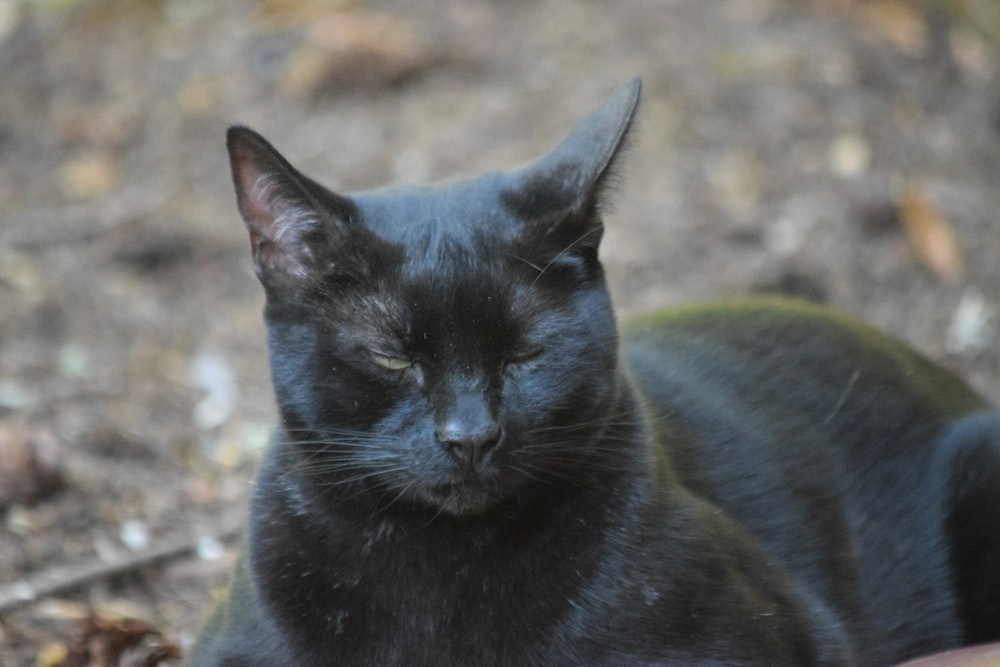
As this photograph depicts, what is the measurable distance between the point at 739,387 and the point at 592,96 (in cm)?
330

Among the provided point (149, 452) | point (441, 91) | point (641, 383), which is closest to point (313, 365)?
point (641, 383)

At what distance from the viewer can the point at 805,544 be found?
2.73 metres

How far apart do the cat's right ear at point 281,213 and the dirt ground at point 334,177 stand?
4.11 feet

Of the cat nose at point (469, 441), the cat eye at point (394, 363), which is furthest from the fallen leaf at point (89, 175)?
the cat nose at point (469, 441)

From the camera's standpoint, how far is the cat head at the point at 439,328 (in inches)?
86.7

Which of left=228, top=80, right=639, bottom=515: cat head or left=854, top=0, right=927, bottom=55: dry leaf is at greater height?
left=854, top=0, right=927, bottom=55: dry leaf

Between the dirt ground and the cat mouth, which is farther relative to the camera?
the dirt ground

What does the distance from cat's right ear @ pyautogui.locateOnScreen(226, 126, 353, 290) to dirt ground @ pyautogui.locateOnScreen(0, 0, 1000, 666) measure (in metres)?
1.25

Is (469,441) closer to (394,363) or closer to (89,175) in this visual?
(394,363)

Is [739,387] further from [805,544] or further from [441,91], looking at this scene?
[441,91]

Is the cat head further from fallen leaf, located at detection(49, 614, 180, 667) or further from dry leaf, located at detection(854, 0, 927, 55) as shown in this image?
dry leaf, located at detection(854, 0, 927, 55)

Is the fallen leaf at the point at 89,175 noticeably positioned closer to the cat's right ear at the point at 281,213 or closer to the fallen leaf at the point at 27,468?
the fallen leaf at the point at 27,468

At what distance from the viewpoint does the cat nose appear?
213cm

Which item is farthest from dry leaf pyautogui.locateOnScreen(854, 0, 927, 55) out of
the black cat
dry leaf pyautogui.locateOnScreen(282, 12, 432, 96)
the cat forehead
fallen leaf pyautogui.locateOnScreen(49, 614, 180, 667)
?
fallen leaf pyautogui.locateOnScreen(49, 614, 180, 667)
